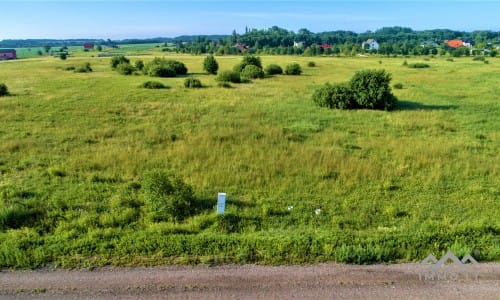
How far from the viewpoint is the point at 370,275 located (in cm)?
555

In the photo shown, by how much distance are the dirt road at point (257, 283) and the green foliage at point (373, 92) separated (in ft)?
58.8

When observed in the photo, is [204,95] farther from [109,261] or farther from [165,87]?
[109,261]

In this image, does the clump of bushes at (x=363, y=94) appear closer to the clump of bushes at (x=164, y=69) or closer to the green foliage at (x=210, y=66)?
the clump of bushes at (x=164, y=69)

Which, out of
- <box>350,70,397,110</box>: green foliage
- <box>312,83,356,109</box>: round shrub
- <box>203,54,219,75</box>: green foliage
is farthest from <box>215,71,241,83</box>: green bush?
<box>350,70,397,110</box>: green foliage

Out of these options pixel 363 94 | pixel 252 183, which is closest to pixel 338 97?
pixel 363 94

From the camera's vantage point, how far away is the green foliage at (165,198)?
7898 mm

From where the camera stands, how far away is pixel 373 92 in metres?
22.6

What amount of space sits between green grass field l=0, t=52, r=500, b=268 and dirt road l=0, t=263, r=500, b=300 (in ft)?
0.97

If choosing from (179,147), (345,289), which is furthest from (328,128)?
(345,289)

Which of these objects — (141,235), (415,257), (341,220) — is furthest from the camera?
(341,220)

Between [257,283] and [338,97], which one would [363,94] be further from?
[257,283]

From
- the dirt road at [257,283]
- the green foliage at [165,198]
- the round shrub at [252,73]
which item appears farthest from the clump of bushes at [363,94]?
the round shrub at [252,73]

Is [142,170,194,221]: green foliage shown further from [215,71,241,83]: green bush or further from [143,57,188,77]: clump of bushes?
[143,57,188,77]: clump of bushes

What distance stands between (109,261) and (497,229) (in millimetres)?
7022
